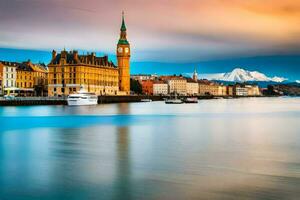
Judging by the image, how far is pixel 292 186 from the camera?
1007 cm

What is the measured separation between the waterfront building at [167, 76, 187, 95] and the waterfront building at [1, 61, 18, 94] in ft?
260

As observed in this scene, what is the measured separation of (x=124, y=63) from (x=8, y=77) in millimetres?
33971

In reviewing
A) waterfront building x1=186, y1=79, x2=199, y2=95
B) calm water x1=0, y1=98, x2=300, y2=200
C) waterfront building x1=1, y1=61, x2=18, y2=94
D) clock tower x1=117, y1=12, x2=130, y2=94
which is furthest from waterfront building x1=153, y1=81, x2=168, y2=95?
calm water x1=0, y1=98, x2=300, y2=200

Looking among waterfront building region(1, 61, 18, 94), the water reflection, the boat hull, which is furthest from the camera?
waterfront building region(1, 61, 18, 94)

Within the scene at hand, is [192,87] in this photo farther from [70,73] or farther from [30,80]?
[30,80]

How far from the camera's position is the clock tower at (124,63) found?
329 ft

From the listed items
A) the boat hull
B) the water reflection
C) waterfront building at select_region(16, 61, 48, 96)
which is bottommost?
the water reflection

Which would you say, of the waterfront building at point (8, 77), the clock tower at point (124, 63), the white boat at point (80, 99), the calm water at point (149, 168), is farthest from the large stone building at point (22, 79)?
the calm water at point (149, 168)

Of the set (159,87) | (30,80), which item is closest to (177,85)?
(159,87)

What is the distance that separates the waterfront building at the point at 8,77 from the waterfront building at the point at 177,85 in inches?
3121

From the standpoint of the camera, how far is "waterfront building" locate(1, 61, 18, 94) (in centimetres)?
7374

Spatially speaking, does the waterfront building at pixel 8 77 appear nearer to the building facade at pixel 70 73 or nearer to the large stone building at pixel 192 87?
the building facade at pixel 70 73

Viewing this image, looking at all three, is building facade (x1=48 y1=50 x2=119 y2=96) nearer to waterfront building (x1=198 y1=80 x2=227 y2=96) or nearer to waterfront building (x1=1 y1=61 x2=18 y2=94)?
waterfront building (x1=1 y1=61 x2=18 y2=94)

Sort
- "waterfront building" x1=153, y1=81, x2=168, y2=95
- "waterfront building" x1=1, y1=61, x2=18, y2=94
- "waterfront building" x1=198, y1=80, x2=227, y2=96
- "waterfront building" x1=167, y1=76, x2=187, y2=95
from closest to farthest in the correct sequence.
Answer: "waterfront building" x1=1, y1=61, x2=18, y2=94 < "waterfront building" x1=153, y1=81, x2=168, y2=95 < "waterfront building" x1=167, y1=76, x2=187, y2=95 < "waterfront building" x1=198, y1=80, x2=227, y2=96
